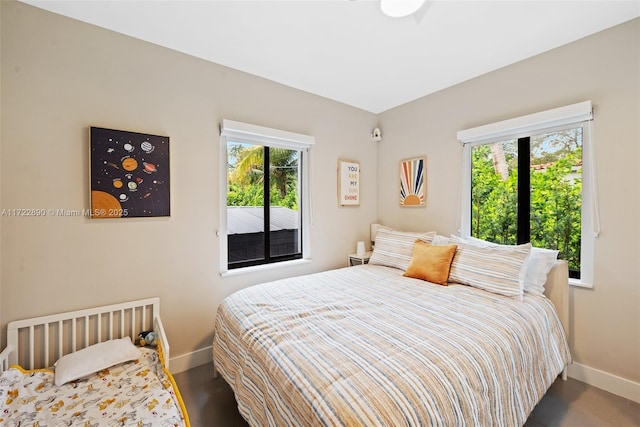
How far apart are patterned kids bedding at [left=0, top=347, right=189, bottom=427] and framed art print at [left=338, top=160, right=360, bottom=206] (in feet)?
A: 7.72

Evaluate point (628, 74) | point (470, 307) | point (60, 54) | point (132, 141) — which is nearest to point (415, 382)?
point (470, 307)

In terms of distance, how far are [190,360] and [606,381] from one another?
3.19 meters

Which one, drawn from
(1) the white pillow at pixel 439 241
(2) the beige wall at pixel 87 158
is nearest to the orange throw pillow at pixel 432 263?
(1) the white pillow at pixel 439 241

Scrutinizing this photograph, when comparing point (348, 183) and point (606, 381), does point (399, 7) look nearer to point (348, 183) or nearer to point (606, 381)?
point (348, 183)

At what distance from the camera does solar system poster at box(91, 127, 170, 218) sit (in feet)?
6.21

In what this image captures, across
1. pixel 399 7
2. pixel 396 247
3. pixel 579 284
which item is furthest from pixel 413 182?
pixel 399 7

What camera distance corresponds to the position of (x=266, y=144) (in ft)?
9.07

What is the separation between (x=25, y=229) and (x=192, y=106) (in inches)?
54.5

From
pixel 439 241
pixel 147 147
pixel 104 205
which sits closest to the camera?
pixel 104 205

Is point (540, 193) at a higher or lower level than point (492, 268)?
higher

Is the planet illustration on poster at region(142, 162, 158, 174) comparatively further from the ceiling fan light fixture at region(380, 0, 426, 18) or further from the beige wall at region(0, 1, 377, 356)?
the ceiling fan light fixture at region(380, 0, 426, 18)

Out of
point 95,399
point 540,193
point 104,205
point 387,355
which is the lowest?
point 95,399

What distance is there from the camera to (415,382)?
1055mm

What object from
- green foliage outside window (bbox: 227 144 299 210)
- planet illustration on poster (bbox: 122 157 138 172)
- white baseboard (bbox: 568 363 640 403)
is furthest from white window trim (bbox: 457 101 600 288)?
planet illustration on poster (bbox: 122 157 138 172)
